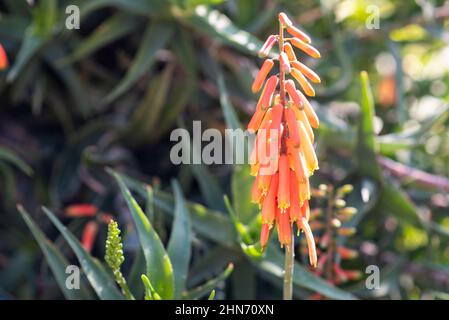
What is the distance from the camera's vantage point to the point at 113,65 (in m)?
Answer: 1.84

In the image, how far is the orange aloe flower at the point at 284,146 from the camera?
918 millimetres

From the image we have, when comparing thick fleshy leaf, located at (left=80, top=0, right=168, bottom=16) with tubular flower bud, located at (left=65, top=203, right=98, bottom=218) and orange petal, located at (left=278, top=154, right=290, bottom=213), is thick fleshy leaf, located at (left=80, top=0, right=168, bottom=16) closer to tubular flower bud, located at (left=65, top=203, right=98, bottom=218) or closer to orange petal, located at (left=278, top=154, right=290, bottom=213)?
tubular flower bud, located at (left=65, top=203, right=98, bottom=218)

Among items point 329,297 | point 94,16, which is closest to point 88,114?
point 94,16

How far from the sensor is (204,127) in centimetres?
175

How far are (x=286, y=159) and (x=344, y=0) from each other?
0.95 meters

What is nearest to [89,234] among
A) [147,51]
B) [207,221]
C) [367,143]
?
[207,221]

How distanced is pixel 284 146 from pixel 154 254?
0.97ft

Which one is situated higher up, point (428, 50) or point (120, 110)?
point (428, 50)

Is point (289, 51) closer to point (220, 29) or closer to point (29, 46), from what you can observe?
point (220, 29)

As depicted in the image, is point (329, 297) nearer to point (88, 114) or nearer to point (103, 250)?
Answer: point (103, 250)

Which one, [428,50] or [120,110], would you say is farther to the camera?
[428,50]

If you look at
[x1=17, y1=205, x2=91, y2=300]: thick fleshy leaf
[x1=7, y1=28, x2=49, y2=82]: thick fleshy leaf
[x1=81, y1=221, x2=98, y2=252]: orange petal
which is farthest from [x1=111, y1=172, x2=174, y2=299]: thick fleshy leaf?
[x1=7, y1=28, x2=49, y2=82]: thick fleshy leaf

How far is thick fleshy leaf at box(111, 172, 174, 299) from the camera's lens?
109 centimetres

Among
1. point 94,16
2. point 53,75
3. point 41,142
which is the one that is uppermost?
point 94,16
